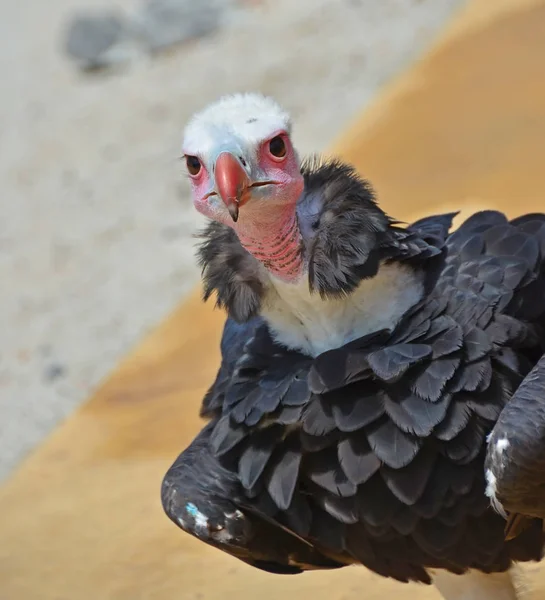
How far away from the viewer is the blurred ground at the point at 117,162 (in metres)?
8.37

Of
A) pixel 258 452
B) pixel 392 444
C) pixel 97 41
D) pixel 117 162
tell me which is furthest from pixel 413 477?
pixel 97 41

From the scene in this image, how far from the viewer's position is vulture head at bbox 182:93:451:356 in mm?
2746

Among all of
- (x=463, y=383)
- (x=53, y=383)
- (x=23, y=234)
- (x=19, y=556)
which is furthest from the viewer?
(x=23, y=234)

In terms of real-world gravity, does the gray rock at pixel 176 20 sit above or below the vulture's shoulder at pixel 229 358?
above

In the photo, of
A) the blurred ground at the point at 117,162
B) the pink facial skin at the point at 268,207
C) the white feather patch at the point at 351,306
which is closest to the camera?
the pink facial skin at the point at 268,207

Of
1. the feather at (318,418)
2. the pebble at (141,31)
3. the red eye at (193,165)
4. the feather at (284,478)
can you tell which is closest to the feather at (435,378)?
the feather at (318,418)

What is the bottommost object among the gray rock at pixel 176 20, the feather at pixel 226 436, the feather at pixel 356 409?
the feather at pixel 356 409

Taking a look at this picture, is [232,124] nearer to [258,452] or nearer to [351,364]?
[351,364]

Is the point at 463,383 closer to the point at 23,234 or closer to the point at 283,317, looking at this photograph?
the point at 283,317

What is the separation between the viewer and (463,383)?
2.81 metres

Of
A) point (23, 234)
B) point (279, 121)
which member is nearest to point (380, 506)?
point (279, 121)

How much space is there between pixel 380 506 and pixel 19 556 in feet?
8.39

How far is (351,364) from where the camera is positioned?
289 centimetres

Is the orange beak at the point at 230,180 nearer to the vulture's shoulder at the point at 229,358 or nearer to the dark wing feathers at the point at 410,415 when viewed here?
the dark wing feathers at the point at 410,415
